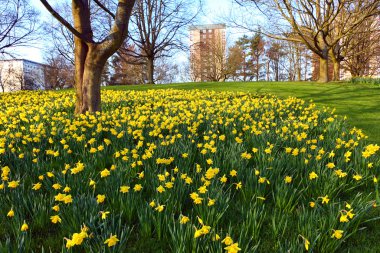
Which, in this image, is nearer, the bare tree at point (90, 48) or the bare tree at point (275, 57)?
the bare tree at point (90, 48)

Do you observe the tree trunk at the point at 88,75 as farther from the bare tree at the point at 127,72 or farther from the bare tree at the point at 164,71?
the bare tree at the point at 164,71

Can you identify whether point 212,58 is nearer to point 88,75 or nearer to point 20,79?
point 20,79

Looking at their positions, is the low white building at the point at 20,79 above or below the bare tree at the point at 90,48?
above

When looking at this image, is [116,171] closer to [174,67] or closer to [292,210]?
[292,210]

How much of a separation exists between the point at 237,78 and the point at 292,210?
153ft

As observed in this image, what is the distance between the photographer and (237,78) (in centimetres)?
4772

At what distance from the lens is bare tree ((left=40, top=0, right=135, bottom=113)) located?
583 cm

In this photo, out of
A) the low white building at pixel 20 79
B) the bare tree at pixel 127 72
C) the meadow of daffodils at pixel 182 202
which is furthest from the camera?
the low white building at pixel 20 79

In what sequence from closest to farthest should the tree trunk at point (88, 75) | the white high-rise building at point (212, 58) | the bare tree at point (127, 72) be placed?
the tree trunk at point (88, 75), the white high-rise building at point (212, 58), the bare tree at point (127, 72)

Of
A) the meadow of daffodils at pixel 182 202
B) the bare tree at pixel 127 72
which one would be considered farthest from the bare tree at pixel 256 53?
the meadow of daffodils at pixel 182 202

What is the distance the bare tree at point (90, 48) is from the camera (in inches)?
230

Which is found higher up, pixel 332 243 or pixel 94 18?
Answer: pixel 94 18

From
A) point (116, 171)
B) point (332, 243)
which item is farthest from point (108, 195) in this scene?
point (332, 243)

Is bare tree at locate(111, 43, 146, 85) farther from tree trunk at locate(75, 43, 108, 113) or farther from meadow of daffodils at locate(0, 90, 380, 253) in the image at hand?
meadow of daffodils at locate(0, 90, 380, 253)
